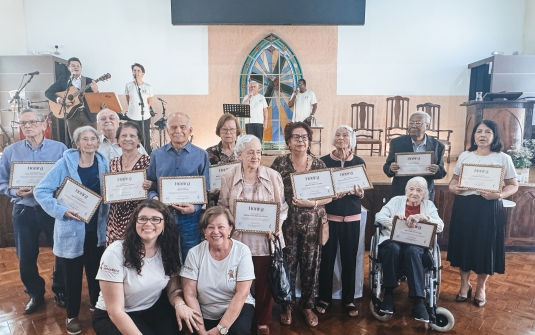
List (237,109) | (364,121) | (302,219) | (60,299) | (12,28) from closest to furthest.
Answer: (302,219) < (60,299) < (237,109) < (12,28) < (364,121)

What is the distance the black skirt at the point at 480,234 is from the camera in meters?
2.80

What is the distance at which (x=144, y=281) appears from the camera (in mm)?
1937

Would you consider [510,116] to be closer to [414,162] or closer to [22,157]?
[414,162]

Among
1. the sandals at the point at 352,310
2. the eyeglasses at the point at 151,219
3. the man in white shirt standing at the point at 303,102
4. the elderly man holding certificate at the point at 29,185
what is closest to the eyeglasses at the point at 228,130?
the eyeglasses at the point at 151,219

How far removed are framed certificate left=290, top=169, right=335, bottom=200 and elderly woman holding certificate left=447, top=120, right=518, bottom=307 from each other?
42.8 inches

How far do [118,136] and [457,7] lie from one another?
8.13 metres

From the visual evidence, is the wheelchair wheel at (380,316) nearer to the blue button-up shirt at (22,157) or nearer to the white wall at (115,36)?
the blue button-up shirt at (22,157)

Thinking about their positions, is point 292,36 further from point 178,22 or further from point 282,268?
point 282,268

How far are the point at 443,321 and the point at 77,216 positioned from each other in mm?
2576

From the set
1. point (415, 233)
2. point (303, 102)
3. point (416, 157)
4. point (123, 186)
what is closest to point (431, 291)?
point (415, 233)

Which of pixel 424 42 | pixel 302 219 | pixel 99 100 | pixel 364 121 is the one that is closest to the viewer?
pixel 302 219

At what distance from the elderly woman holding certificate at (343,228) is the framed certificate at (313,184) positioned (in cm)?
Answer: 19

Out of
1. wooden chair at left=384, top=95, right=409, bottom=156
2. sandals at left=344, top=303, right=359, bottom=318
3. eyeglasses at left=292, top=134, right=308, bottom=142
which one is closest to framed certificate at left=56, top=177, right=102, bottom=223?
eyeglasses at left=292, top=134, right=308, bottom=142

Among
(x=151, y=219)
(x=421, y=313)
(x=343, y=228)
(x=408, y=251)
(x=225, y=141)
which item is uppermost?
(x=225, y=141)
